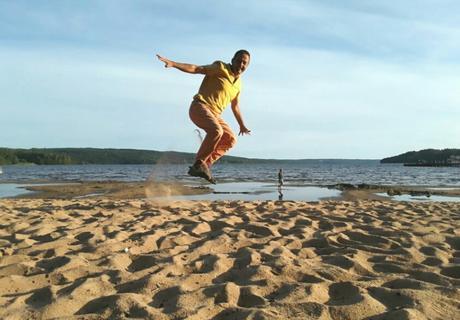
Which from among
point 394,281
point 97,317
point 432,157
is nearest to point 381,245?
point 394,281

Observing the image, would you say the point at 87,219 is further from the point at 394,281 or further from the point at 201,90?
the point at 394,281

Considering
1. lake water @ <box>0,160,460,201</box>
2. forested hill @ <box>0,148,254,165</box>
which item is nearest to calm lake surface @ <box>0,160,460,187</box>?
lake water @ <box>0,160,460,201</box>

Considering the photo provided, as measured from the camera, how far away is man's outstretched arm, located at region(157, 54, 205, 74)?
6.04 m

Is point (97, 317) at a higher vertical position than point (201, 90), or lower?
lower

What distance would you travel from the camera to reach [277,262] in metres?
4.59

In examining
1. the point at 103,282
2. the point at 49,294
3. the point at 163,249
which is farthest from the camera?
the point at 163,249

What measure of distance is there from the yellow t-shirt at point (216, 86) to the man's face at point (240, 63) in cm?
8

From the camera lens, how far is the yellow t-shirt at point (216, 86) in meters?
6.73

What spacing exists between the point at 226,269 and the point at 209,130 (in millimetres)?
2740

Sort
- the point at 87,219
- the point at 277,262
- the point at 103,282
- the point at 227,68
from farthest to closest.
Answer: the point at 87,219, the point at 227,68, the point at 277,262, the point at 103,282

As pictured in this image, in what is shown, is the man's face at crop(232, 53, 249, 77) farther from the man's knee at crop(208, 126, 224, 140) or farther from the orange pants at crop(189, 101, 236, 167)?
the man's knee at crop(208, 126, 224, 140)

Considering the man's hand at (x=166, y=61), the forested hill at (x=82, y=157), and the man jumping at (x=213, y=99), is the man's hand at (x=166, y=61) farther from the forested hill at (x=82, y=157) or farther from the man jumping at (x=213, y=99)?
the forested hill at (x=82, y=157)

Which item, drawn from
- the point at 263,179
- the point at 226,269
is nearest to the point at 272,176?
the point at 263,179

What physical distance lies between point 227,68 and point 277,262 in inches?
132
